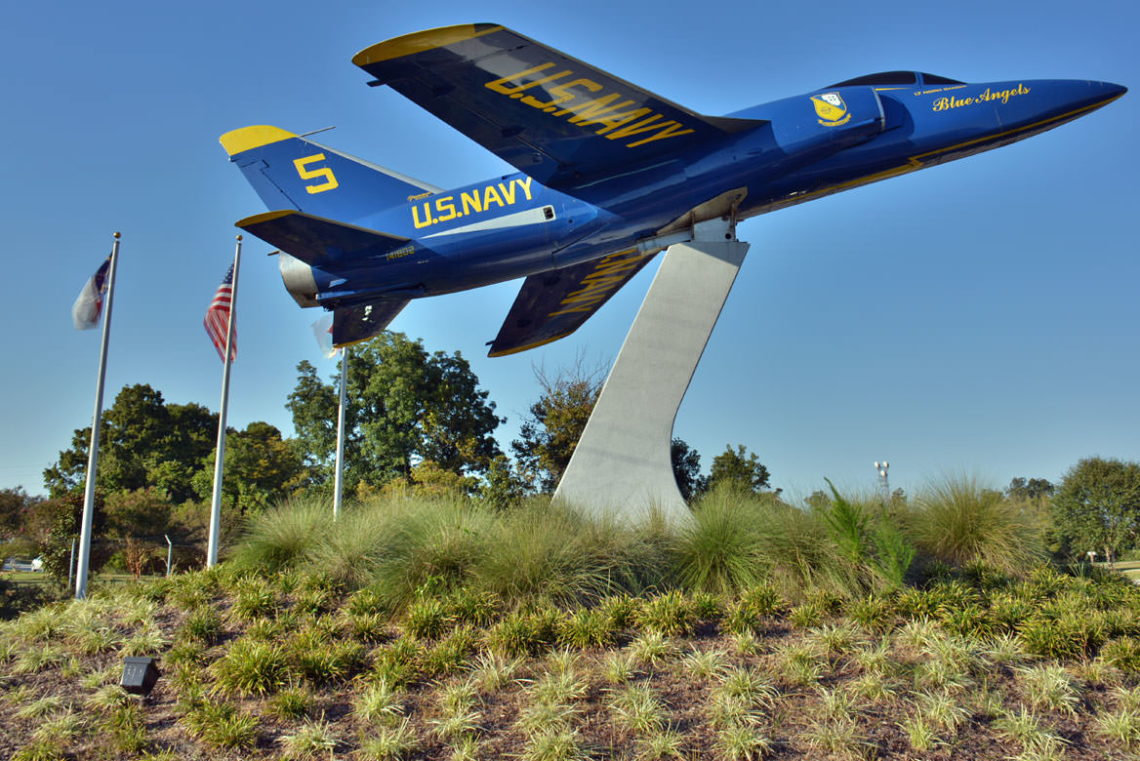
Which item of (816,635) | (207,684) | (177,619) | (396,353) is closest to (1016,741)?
(816,635)

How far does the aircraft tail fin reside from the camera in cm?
1138

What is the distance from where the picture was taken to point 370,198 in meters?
11.1

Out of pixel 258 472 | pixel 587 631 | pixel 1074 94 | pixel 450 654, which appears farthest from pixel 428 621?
pixel 258 472

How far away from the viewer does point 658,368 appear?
1176 centimetres

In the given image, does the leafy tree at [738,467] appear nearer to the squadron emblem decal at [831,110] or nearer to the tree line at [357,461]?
the tree line at [357,461]

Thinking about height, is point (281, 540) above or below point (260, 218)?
below

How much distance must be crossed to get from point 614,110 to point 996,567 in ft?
25.2

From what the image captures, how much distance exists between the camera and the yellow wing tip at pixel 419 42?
311 inches

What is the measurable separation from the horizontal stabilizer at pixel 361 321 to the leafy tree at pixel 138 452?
1473 inches

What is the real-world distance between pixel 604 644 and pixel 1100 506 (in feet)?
109

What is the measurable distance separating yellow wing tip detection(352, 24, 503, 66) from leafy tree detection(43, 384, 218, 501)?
41589mm

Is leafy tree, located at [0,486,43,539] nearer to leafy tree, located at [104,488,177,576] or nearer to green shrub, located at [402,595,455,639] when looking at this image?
leafy tree, located at [104,488,177,576]

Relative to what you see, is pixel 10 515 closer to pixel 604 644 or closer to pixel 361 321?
pixel 361 321

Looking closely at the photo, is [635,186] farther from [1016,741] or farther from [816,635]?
[1016,741]
